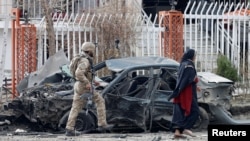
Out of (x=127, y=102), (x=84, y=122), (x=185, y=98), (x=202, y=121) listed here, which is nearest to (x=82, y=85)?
(x=84, y=122)

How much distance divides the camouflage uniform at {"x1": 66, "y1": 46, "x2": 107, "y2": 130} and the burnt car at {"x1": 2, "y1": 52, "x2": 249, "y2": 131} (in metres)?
0.36

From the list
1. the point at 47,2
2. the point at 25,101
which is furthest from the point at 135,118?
the point at 47,2

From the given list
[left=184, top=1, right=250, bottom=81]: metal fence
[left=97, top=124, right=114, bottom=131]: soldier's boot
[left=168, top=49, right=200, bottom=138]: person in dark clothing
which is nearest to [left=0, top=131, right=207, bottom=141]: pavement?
[left=97, top=124, right=114, bottom=131]: soldier's boot

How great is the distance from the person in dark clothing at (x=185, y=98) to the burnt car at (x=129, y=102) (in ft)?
3.30

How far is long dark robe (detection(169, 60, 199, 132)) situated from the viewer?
10.7 m

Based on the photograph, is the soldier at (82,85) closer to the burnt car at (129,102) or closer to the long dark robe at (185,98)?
the burnt car at (129,102)

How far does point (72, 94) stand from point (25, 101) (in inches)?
34.8

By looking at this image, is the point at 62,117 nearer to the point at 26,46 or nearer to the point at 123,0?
the point at 26,46

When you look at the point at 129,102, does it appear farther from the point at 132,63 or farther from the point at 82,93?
the point at 82,93

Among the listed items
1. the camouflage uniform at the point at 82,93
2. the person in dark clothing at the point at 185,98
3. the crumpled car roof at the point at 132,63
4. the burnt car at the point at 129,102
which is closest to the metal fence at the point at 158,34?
the crumpled car roof at the point at 132,63

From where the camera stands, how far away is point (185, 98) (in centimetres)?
1076

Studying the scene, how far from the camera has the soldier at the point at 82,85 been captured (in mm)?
10953

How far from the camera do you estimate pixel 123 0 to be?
57.6 feet

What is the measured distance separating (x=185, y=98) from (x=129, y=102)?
4.71ft
